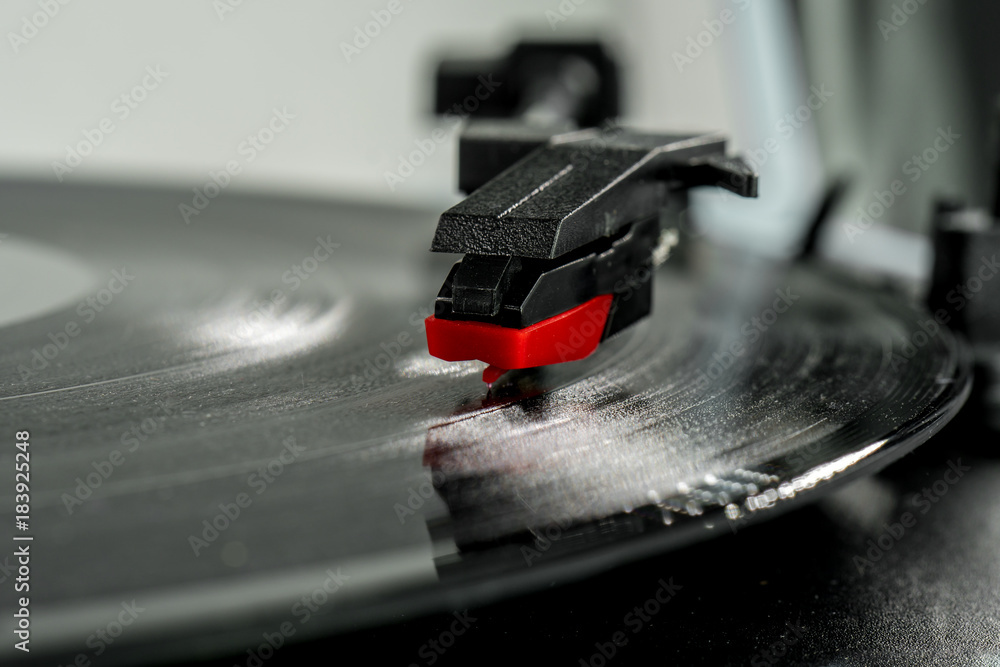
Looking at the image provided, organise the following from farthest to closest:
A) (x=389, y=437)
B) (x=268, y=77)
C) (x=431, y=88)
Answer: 1. (x=268, y=77)
2. (x=431, y=88)
3. (x=389, y=437)

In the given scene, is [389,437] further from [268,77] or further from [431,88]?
[268,77]

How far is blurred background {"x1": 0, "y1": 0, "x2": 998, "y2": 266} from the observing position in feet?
3.44

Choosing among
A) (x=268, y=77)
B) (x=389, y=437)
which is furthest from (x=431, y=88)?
(x=268, y=77)

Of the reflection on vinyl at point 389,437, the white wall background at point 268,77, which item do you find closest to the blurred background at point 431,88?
the white wall background at point 268,77

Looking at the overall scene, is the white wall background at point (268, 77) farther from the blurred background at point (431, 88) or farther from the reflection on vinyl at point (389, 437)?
the reflection on vinyl at point (389, 437)

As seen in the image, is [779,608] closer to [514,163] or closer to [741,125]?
[514,163]

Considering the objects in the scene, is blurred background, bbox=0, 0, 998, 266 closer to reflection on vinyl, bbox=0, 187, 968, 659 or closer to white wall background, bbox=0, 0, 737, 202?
white wall background, bbox=0, 0, 737, 202

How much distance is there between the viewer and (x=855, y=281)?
689mm

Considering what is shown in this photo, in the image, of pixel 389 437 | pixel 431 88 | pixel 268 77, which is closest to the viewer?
pixel 389 437

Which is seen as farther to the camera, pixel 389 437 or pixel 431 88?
pixel 431 88

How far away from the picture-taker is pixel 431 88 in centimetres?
113

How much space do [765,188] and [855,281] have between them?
66 cm

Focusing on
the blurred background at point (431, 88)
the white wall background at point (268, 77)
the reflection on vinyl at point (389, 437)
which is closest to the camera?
the reflection on vinyl at point (389, 437)

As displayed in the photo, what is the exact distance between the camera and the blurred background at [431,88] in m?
1.05
